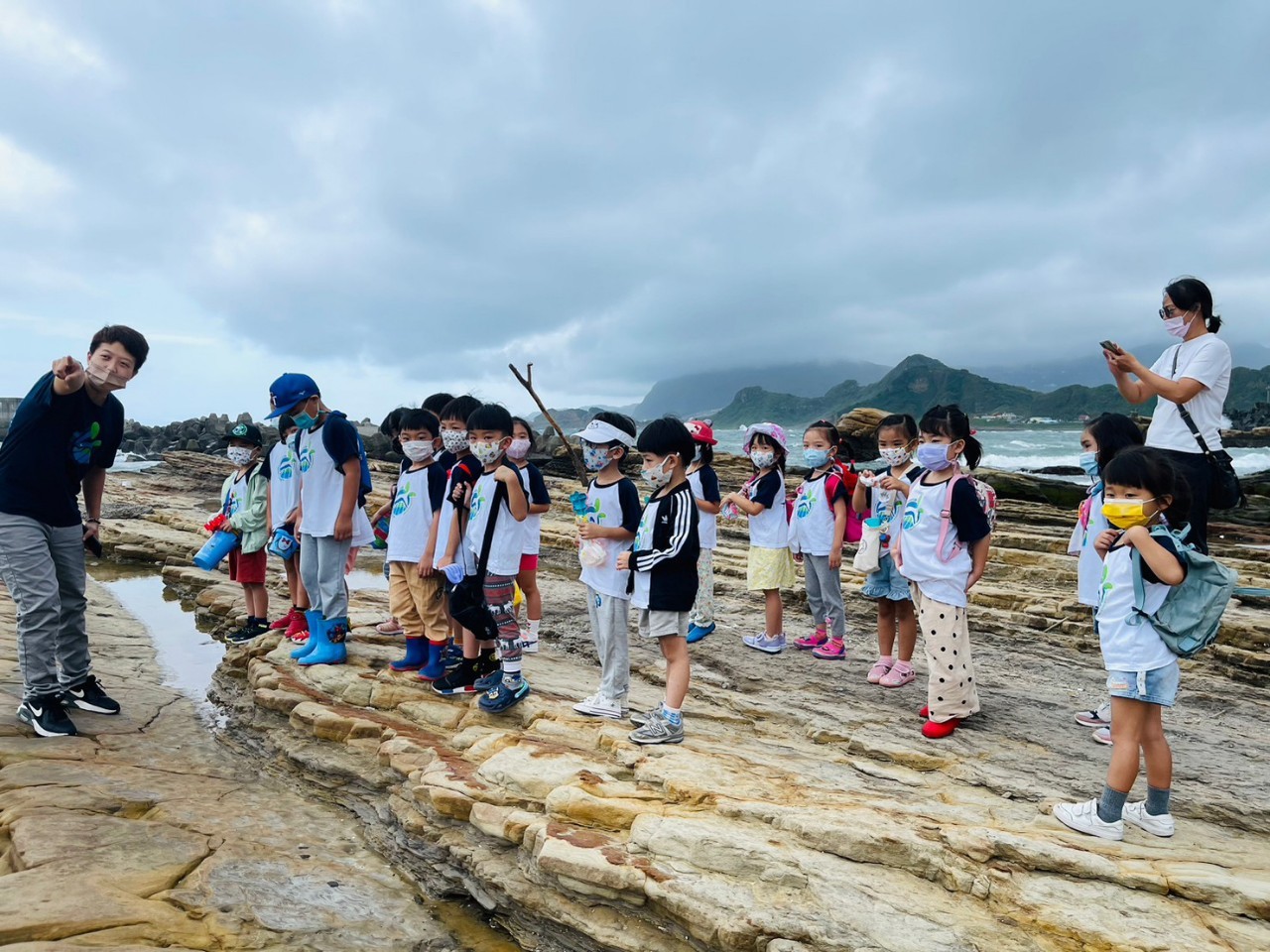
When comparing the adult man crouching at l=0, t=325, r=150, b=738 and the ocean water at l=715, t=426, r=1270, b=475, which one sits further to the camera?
the ocean water at l=715, t=426, r=1270, b=475

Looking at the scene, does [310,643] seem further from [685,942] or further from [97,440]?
[685,942]

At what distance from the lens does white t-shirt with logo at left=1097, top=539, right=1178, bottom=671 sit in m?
3.55

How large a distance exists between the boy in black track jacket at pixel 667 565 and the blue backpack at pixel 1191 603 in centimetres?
231

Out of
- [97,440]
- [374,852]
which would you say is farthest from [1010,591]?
[97,440]

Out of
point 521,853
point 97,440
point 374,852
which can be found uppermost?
point 97,440

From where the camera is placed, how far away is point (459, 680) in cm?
575

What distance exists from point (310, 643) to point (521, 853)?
3509 mm

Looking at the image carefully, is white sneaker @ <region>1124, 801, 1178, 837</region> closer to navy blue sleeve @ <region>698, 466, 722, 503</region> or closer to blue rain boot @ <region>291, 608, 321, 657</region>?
navy blue sleeve @ <region>698, 466, 722, 503</region>

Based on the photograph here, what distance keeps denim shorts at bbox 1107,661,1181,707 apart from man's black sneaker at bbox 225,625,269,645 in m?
7.51

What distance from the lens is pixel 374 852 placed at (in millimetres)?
4418

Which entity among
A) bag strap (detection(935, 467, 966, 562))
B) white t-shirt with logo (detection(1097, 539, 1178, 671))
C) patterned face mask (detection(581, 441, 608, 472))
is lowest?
white t-shirt with logo (detection(1097, 539, 1178, 671))

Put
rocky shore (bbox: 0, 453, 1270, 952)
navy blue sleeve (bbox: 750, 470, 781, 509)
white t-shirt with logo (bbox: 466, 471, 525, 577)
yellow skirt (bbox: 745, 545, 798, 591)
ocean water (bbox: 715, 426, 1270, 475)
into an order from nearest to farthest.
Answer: rocky shore (bbox: 0, 453, 1270, 952), white t-shirt with logo (bbox: 466, 471, 525, 577), navy blue sleeve (bbox: 750, 470, 781, 509), yellow skirt (bbox: 745, 545, 798, 591), ocean water (bbox: 715, 426, 1270, 475)

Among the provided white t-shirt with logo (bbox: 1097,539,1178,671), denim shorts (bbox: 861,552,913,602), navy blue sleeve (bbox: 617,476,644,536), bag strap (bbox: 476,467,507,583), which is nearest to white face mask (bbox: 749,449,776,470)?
denim shorts (bbox: 861,552,913,602)

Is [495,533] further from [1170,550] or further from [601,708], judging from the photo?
[1170,550]
